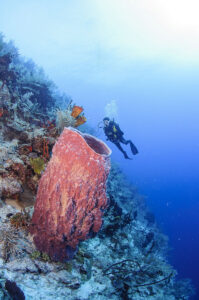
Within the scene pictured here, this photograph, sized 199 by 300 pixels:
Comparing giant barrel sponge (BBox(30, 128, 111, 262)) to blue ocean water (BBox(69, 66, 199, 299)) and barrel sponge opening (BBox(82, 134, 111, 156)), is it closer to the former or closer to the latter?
barrel sponge opening (BBox(82, 134, 111, 156))

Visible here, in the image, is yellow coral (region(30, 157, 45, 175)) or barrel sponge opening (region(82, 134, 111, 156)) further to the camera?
yellow coral (region(30, 157, 45, 175))

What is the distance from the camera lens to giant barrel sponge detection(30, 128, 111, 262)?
94.9 inches

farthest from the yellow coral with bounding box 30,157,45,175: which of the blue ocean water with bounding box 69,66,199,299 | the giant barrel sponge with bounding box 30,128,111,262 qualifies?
the blue ocean water with bounding box 69,66,199,299

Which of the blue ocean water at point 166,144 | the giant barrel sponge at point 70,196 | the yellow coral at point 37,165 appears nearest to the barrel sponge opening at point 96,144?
the giant barrel sponge at point 70,196

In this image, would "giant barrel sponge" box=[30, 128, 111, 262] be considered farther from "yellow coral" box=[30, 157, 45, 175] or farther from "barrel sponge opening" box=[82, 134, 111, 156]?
"yellow coral" box=[30, 157, 45, 175]

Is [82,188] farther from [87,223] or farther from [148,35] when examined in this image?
[148,35]

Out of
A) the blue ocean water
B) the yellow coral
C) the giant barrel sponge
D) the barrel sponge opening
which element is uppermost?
the blue ocean water

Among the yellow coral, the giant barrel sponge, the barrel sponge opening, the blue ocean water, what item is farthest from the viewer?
the blue ocean water

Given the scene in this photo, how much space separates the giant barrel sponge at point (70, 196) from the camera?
2410mm

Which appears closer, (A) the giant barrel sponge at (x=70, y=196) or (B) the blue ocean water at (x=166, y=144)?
(A) the giant barrel sponge at (x=70, y=196)

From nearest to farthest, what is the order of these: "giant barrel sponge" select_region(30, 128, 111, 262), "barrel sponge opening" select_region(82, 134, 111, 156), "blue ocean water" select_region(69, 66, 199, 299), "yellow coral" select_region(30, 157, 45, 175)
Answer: "giant barrel sponge" select_region(30, 128, 111, 262) → "barrel sponge opening" select_region(82, 134, 111, 156) → "yellow coral" select_region(30, 157, 45, 175) → "blue ocean water" select_region(69, 66, 199, 299)

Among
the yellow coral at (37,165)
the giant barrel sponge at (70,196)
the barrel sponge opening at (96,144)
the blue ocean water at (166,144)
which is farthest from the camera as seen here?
the blue ocean water at (166,144)

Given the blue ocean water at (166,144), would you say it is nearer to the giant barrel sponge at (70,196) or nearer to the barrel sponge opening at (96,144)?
the barrel sponge opening at (96,144)

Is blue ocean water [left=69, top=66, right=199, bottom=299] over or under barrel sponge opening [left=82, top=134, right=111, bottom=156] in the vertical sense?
over
